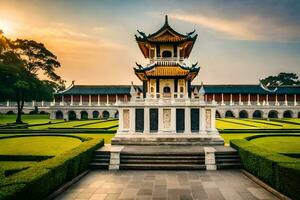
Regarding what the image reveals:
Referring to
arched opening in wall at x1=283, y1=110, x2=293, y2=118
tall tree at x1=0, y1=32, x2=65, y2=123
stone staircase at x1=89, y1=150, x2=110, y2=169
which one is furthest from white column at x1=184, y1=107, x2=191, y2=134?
arched opening in wall at x1=283, y1=110, x2=293, y2=118

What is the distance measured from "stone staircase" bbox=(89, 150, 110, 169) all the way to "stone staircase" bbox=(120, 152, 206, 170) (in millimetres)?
1084

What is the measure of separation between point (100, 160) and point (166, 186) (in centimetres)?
640

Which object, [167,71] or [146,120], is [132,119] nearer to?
[146,120]

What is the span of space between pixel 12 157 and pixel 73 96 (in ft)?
191

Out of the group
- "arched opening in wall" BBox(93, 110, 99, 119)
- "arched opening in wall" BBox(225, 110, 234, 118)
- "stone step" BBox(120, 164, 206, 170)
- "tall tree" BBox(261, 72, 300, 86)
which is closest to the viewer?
"stone step" BBox(120, 164, 206, 170)

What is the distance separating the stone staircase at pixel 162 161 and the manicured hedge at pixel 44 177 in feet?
9.73

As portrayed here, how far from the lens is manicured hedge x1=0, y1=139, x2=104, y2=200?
8.95m

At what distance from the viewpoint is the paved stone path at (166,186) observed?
11.9 m

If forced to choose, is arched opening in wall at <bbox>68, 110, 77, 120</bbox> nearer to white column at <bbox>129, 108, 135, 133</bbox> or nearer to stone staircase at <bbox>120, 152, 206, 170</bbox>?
white column at <bbox>129, 108, 135, 133</bbox>

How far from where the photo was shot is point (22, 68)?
→ 5725 centimetres

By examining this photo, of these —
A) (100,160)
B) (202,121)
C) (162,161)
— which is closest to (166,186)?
(162,161)

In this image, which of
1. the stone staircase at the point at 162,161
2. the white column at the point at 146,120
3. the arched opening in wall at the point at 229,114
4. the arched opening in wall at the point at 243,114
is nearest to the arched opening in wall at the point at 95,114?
the arched opening in wall at the point at 229,114

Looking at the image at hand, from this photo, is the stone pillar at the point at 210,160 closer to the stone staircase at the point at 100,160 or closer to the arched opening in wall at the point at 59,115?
the stone staircase at the point at 100,160

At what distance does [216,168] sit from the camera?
55.2 feet
